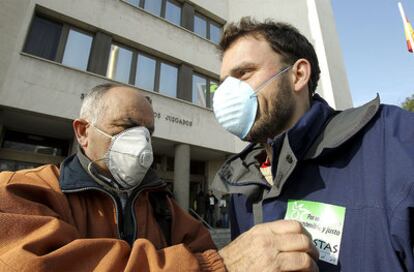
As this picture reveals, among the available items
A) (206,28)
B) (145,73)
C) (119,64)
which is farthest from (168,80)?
(206,28)

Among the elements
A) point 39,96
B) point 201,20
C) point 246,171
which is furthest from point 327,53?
point 246,171

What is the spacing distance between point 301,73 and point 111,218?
1.48 metres

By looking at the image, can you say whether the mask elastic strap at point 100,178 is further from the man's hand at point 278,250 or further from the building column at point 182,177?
the building column at point 182,177

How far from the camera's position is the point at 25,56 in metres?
7.51

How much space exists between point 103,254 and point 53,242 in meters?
0.19

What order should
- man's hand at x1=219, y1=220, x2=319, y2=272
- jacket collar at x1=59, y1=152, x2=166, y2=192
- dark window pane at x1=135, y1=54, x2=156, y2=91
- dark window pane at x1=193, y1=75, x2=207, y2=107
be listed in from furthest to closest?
1. dark window pane at x1=193, y1=75, x2=207, y2=107
2. dark window pane at x1=135, y1=54, x2=156, y2=91
3. jacket collar at x1=59, y1=152, x2=166, y2=192
4. man's hand at x1=219, y1=220, x2=319, y2=272

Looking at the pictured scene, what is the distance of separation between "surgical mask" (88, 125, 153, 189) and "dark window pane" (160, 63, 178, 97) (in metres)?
8.71

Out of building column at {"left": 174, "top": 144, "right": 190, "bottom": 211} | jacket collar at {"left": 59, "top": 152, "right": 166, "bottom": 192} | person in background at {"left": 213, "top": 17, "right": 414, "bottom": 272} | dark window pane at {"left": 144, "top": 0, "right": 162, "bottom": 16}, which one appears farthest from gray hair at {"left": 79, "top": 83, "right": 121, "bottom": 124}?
dark window pane at {"left": 144, "top": 0, "right": 162, "bottom": 16}

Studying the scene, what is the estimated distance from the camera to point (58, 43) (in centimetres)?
854

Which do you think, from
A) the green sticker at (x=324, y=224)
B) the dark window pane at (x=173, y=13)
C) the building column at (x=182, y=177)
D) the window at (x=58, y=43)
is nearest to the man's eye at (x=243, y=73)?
the green sticker at (x=324, y=224)

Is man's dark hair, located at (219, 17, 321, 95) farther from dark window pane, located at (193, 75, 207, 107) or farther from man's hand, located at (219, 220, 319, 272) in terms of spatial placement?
dark window pane, located at (193, 75, 207, 107)

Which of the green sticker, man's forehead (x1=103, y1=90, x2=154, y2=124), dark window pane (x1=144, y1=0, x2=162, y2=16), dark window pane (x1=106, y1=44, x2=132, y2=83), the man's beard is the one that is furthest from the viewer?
dark window pane (x1=144, y1=0, x2=162, y2=16)

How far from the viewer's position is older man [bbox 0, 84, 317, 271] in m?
0.87

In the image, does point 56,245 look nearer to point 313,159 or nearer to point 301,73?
point 313,159
